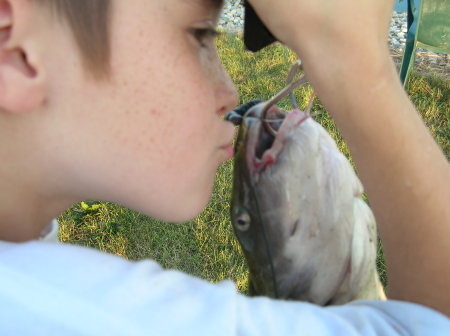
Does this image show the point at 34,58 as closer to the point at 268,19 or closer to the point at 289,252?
the point at 268,19

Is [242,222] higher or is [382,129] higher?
[382,129]

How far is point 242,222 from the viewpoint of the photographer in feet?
4.36

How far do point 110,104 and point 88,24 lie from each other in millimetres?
138

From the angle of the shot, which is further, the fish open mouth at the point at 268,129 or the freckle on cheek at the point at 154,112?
the fish open mouth at the point at 268,129

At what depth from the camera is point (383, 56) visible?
0.97m

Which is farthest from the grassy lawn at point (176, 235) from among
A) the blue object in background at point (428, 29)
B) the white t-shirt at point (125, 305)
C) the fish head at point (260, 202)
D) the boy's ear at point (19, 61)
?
the boy's ear at point (19, 61)

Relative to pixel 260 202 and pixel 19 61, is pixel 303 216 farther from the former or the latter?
pixel 19 61

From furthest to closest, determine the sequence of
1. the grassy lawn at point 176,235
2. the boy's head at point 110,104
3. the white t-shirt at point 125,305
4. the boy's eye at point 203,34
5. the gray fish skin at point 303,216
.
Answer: the grassy lawn at point 176,235 < the gray fish skin at point 303,216 < the boy's eye at point 203,34 < the boy's head at point 110,104 < the white t-shirt at point 125,305

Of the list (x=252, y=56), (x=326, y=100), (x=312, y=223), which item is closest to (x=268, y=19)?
(x=326, y=100)

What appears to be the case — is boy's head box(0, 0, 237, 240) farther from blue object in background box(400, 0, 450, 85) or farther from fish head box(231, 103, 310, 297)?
blue object in background box(400, 0, 450, 85)

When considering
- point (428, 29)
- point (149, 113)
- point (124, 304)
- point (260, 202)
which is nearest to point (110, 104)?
point (149, 113)

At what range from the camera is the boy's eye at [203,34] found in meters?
1.01

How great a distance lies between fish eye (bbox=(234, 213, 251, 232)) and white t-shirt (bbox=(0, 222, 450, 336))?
0.42 m

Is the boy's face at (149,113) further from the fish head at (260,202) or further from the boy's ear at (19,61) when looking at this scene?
the fish head at (260,202)
